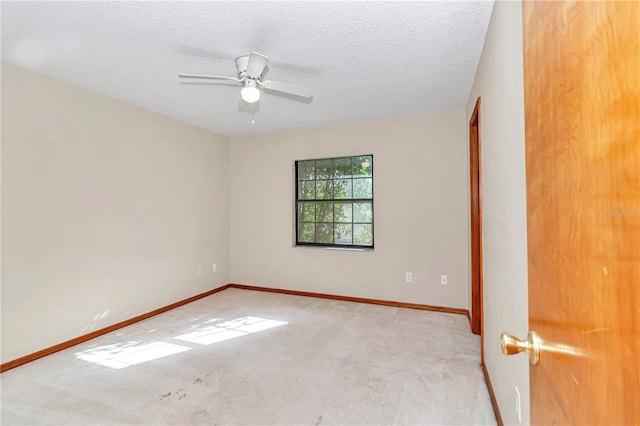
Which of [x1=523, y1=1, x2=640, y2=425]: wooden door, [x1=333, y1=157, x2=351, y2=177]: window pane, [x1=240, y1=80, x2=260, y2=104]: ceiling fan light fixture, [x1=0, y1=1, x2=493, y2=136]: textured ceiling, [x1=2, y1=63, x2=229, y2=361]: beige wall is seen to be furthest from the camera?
[x1=333, y1=157, x2=351, y2=177]: window pane

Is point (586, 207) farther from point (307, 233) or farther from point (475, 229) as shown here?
point (307, 233)

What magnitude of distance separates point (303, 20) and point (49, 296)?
9.88 ft

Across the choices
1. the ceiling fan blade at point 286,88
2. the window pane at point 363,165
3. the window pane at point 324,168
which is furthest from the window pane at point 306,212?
the ceiling fan blade at point 286,88

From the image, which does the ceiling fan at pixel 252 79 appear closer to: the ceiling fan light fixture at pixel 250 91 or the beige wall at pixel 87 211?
the ceiling fan light fixture at pixel 250 91

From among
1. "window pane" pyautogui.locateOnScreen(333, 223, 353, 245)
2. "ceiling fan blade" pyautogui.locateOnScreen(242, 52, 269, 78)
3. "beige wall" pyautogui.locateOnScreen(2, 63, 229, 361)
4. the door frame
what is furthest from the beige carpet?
"ceiling fan blade" pyautogui.locateOnScreen(242, 52, 269, 78)

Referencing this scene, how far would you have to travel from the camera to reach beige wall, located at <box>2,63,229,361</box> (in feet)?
7.95

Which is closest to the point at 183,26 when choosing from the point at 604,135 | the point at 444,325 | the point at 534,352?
the point at 604,135

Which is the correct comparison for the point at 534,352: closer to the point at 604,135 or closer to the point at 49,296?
the point at 604,135

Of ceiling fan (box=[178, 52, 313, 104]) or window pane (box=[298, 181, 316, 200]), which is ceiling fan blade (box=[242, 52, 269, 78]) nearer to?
ceiling fan (box=[178, 52, 313, 104])

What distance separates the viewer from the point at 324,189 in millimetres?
4324

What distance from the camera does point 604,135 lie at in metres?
0.41

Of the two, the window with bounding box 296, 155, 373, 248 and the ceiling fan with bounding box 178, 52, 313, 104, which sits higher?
the ceiling fan with bounding box 178, 52, 313, 104

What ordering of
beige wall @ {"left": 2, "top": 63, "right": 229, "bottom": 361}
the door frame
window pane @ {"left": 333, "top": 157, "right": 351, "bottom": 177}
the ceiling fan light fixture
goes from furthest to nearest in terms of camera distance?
window pane @ {"left": 333, "top": 157, "right": 351, "bottom": 177}, the door frame, beige wall @ {"left": 2, "top": 63, "right": 229, "bottom": 361}, the ceiling fan light fixture

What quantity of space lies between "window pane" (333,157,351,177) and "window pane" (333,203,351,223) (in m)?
0.41
